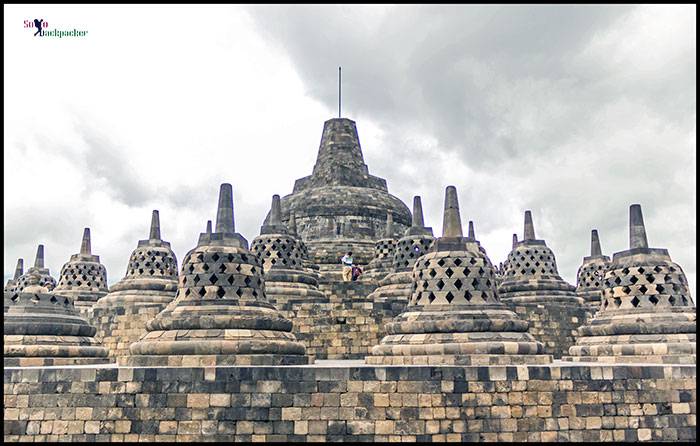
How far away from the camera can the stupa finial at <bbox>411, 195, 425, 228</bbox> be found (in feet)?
70.0

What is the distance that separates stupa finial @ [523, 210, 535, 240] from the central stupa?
6.41 meters

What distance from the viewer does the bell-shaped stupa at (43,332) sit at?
1255 centimetres

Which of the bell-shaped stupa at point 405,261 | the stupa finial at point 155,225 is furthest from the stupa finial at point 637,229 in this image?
the stupa finial at point 155,225

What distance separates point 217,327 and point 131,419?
208 centimetres

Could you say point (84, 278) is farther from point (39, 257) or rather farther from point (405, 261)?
point (405, 261)

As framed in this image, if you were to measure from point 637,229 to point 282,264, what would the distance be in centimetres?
1048

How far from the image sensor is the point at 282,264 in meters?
19.8

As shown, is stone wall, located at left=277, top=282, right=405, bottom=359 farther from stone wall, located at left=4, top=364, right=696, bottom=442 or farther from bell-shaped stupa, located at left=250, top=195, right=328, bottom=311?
stone wall, located at left=4, top=364, right=696, bottom=442

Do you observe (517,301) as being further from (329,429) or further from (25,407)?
(25,407)

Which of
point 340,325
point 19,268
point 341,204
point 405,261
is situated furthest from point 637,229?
point 19,268

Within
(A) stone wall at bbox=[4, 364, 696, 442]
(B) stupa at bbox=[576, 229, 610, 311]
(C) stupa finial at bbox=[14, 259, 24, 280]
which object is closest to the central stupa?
(B) stupa at bbox=[576, 229, 610, 311]

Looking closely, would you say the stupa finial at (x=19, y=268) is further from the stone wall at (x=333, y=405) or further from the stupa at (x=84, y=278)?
the stone wall at (x=333, y=405)

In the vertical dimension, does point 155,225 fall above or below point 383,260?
above

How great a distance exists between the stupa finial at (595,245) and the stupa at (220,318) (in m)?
15.5
